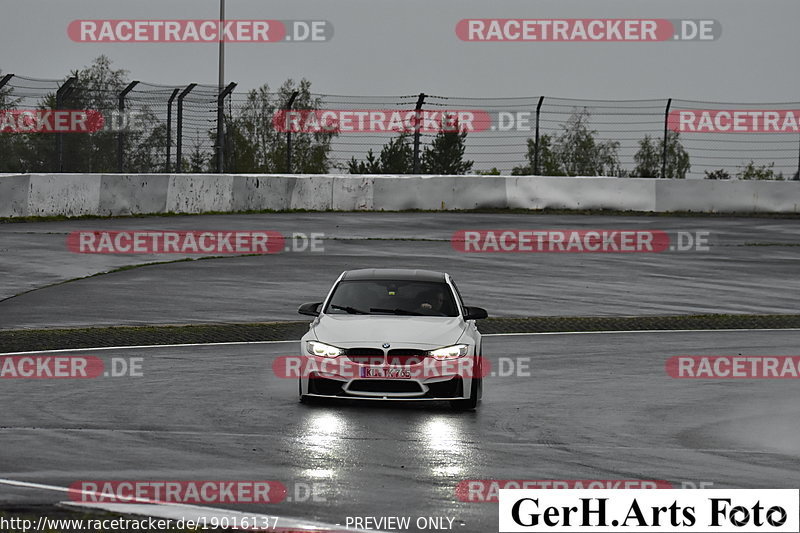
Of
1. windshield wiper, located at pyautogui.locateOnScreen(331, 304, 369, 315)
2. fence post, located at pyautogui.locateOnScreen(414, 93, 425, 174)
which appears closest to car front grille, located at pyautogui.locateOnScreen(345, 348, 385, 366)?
windshield wiper, located at pyautogui.locateOnScreen(331, 304, 369, 315)

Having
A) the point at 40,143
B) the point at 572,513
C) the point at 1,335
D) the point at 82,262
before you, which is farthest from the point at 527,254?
the point at 40,143

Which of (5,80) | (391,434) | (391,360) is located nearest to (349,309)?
(391,360)

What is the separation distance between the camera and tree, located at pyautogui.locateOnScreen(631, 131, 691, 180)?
35125 millimetres

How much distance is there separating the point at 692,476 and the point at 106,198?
23510mm

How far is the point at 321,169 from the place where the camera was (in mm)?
41656

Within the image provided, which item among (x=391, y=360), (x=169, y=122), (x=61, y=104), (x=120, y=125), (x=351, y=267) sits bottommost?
(x=391, y=360)

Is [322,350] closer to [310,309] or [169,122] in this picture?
[310,309]

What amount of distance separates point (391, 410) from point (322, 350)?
2.54ft

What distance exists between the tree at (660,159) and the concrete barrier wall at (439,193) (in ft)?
2.07

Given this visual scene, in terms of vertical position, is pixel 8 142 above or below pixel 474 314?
above

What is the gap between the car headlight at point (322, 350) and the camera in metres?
11.9

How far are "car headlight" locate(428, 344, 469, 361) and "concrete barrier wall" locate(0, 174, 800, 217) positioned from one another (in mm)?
20236

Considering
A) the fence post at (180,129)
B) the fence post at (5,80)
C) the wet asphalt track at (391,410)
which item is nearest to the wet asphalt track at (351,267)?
the wet asphalt track at (391,410)

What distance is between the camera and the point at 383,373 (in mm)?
11844
